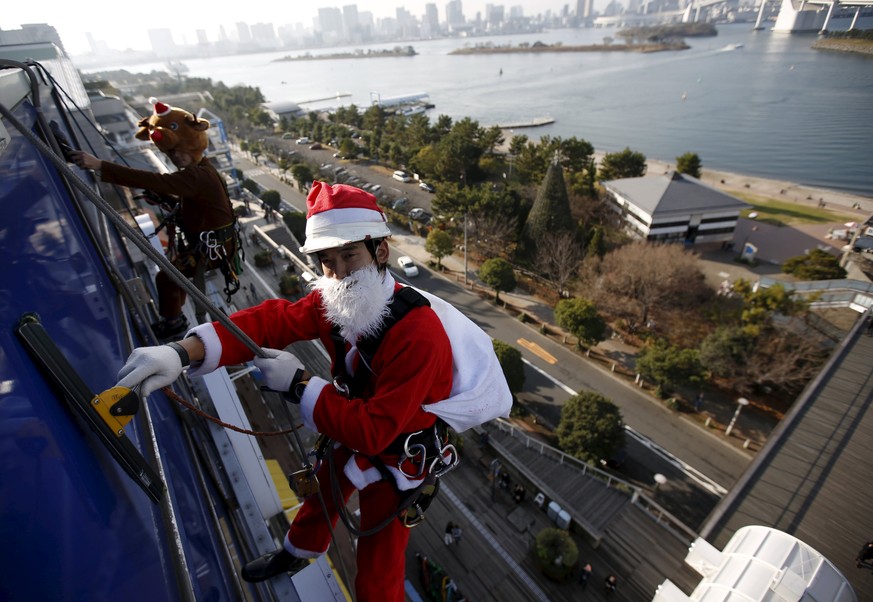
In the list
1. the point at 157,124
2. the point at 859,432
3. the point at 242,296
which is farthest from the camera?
the point at 242,296

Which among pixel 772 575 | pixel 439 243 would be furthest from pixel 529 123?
pixel 772 575

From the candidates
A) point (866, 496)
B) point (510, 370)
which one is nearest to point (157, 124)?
point (510, 370)

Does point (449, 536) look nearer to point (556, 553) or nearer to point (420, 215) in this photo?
point (556, 553)

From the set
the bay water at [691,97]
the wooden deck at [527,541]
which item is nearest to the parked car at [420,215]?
the bay water at [691,97]

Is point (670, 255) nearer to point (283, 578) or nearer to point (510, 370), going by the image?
point (510, 370)

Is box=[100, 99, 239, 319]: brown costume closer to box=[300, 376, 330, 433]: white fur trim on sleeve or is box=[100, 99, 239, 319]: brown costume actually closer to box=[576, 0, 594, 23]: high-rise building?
box=[300, 376, 330, 433]: white fur trim on sleeve
